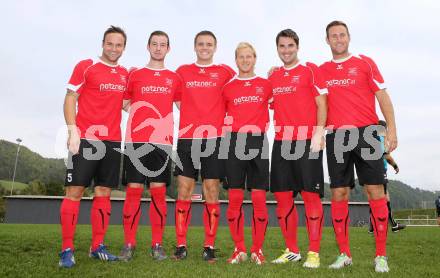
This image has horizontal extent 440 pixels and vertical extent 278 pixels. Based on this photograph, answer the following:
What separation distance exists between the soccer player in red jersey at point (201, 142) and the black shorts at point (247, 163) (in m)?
0.23

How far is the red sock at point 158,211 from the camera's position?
6.24 m

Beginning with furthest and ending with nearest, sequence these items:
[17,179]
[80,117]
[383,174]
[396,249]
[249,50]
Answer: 1. [17,179]
2. [396,249]
3. [249,50]
4. [80,117]
5. [383,174]

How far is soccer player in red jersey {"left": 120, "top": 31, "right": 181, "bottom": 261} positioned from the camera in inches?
246

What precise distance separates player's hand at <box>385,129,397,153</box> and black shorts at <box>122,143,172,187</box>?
11.2 feet

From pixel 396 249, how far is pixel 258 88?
4.75 m

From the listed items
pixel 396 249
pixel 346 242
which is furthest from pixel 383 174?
pixel 396 249

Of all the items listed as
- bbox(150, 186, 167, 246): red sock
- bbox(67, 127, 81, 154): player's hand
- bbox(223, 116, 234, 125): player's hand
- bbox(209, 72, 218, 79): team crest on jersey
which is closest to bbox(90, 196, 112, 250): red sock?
bbox(150, 186, 167, 246): red sock

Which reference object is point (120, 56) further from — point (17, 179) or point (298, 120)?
point (17, 179)

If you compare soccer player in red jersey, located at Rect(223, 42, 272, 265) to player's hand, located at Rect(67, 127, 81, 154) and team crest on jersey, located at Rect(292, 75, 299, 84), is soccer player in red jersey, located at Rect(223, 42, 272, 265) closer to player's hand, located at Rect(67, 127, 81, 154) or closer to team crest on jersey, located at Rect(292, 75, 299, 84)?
team crest on jersey, located at Rect(292, 75, 299, 84)

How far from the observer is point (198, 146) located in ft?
20.7

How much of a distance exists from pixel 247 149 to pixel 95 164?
2417 mm

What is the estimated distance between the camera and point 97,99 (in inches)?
242

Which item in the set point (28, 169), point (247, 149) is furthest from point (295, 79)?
point (28, 169)

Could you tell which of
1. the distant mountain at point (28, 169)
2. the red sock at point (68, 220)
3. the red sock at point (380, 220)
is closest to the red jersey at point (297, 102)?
the red sock at point (380, 220)
